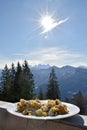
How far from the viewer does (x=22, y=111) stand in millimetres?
2645

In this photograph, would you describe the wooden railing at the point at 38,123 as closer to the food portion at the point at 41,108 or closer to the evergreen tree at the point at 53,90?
the food portion at the point at 41,108

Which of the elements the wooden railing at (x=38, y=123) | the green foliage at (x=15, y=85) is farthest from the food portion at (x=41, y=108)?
the green foliage at (x=15, y=85)

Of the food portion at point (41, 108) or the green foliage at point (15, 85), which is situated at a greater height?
the green foliage at point (15, 85)

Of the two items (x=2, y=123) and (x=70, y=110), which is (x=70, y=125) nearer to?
(x=70, y=110)

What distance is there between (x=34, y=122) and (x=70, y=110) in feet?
1.30

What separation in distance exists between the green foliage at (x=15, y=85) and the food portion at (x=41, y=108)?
28.5 m

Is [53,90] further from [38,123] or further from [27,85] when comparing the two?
[38,123]

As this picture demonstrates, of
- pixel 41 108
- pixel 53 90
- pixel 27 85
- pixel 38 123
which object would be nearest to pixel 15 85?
pixel 27 85

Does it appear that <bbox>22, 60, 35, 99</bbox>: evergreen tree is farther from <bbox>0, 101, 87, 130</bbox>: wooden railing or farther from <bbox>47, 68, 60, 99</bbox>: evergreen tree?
<bbox>0, 101, 87, 130</bbox>: wooden railing

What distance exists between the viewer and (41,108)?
103 inches

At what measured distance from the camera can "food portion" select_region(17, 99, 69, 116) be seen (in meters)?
2.49

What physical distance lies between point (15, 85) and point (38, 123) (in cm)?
3037

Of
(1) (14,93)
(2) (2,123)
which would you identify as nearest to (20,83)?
(1) (14,93)

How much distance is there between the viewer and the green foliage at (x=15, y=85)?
3171 cm
